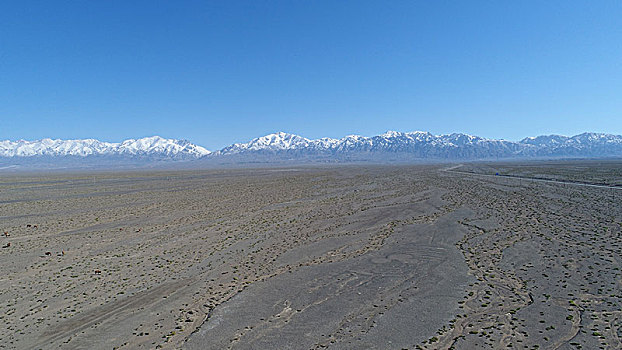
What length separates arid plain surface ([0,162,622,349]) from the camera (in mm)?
8688

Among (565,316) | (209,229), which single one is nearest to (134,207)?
(209,229)

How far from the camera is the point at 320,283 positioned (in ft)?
40.9

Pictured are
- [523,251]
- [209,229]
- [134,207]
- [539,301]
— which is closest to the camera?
[539,301]

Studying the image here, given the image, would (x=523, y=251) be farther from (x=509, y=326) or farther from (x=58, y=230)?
(x=58, y=230)

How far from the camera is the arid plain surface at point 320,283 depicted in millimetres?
8688

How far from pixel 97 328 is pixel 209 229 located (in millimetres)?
13339

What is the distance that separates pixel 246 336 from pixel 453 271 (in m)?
9.01

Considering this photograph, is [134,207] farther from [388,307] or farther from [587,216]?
[587,216]

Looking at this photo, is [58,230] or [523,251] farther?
[58,230]

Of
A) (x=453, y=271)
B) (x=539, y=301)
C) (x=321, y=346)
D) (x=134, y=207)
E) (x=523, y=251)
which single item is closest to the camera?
(x=321, y=346)

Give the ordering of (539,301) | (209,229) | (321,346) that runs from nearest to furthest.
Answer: (321,346)
(539,301)
(209,229)

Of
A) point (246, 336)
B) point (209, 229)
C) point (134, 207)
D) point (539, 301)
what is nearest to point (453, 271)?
point (539, 301)

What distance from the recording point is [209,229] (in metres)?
22.6

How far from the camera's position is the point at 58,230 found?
2323 cm
